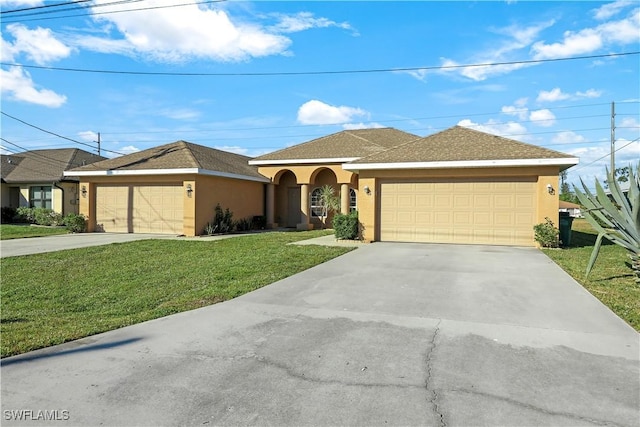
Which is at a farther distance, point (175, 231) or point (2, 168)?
point (2, 168)

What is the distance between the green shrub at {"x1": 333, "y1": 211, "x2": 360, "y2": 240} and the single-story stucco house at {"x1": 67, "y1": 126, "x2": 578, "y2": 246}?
1.18 feet

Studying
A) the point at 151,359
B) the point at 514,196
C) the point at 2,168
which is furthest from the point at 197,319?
the point at 2,168

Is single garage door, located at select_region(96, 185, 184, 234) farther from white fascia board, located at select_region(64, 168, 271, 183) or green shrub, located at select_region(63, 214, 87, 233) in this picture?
white fascia board, located at select_region(64, 168, 271, 183)

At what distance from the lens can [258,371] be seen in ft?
12.6

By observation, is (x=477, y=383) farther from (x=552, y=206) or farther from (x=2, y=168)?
(x=2, y=168)

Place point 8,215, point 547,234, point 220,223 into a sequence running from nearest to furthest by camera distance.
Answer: point 547,234
point 220,223
point 8,215

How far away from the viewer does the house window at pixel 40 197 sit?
87.3 feet

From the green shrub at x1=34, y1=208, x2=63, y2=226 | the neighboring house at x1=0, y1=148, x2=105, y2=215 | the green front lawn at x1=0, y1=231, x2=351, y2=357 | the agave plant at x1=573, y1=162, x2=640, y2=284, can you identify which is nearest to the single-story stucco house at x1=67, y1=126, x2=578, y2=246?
the green front lawn at x1=0, y1=231, x2=351, y2=357

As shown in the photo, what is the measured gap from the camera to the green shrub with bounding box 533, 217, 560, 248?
13281 mm

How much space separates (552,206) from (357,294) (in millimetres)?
9828

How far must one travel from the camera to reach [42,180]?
26109 mm

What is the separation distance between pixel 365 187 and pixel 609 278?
862 centimetres

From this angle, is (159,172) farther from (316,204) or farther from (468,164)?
(468,164)

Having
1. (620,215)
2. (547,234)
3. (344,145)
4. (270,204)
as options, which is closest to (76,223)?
(270,204)
